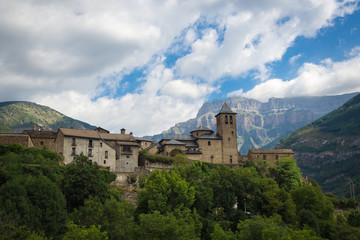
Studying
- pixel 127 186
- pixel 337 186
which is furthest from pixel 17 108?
pixel 337 186

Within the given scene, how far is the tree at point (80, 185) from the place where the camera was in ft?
135

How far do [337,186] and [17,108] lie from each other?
581 feet

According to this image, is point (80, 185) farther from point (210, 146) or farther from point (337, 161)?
point (337, 161)

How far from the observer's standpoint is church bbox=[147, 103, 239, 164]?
7881 centimetres

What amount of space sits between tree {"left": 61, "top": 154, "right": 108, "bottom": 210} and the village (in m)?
9.64

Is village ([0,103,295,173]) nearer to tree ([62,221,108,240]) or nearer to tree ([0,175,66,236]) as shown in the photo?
tree ([0,175,66,236])

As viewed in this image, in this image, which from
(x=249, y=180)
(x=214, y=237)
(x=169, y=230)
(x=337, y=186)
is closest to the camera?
(x=169, y=230)

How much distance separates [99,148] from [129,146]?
20.4 ft

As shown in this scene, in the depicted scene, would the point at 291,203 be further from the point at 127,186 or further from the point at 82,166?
the point at 82,166

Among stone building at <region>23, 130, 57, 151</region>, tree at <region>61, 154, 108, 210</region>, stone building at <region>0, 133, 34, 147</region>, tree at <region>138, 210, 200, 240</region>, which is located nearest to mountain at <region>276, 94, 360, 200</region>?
stone building at <region>23, 130, 57, 151</region>

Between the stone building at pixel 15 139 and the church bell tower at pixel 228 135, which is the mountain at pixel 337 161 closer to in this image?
the church bell tower at pixel 228 135

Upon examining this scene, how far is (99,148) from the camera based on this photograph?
208 ft

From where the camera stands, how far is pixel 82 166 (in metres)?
43.6

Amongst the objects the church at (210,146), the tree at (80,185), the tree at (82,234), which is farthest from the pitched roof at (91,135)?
the tree at (82,234)
